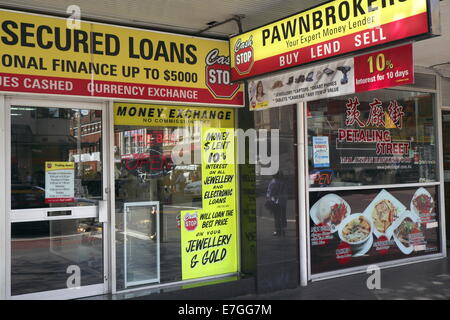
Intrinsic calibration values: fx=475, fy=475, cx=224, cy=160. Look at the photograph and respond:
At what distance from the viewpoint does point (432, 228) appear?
794 centimetres

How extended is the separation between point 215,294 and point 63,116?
8.77 ft

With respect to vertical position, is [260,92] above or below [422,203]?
above

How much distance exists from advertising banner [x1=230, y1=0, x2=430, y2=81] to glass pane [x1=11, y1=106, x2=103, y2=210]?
6.17 feet

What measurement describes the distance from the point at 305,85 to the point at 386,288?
304 centimetres

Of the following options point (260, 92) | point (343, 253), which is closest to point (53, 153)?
point (260, 92)

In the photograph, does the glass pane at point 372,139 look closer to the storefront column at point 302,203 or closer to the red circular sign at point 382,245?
the storefront column at point 302,203

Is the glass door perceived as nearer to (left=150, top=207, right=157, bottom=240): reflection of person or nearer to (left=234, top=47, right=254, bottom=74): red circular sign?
(left=150, top=207, right=157, bottom=240): reflection of person

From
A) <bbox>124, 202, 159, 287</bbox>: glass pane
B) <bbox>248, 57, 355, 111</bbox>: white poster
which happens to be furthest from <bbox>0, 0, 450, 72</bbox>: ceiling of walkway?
<bbox>124, 202, 159, 287</bbox>: glass pane

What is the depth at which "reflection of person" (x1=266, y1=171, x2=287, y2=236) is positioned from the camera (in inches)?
237

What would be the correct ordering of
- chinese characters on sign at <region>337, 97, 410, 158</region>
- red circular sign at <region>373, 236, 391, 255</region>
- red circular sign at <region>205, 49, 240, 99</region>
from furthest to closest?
red circular sign at <region>373, 236, 391, 255</region> → chinese characters on sign at <region>337, 97, 410, 158</region> → red circular sign at <region>205, 49, 240, 99</region>

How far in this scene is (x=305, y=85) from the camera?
16.4 feet

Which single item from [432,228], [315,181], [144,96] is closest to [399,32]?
[144,96]

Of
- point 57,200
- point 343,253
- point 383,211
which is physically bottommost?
point 343,253

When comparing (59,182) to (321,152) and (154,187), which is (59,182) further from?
(321,152)
